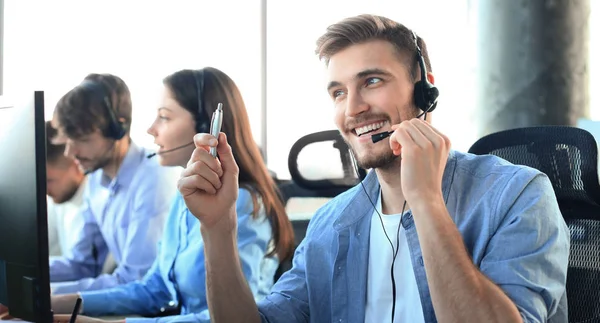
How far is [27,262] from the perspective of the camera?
95 centimetres

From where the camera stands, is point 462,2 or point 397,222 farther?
point 462,2

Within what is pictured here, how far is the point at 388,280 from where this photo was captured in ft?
4.11

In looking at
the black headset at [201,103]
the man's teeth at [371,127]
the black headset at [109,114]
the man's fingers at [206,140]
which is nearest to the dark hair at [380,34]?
the man's teeth at [371,127]

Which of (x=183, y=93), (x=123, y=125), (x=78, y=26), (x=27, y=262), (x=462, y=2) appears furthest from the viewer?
(x=462, y=2)

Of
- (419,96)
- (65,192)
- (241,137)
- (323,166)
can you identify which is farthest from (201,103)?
(419,96)

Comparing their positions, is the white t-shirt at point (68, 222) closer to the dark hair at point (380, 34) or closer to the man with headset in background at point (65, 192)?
the man with headset in background at point (65, 192)

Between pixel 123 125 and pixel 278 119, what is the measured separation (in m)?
0.81

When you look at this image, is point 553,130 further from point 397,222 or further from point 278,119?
point 278,119

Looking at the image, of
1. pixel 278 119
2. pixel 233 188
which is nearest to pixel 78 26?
pixel 278 119

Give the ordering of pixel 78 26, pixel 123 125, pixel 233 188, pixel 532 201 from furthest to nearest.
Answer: pixel 78 26 < pixel 123 125 < pixel 233 188 < pixel 532 201

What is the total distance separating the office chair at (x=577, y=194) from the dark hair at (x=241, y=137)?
2.69 feet

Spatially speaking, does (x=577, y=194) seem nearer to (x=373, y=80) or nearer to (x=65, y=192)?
(x=373, y=80)

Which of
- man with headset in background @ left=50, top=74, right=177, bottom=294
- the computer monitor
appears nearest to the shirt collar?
the computer monitor

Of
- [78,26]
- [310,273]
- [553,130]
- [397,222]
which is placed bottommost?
[310,273]
